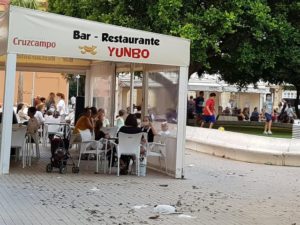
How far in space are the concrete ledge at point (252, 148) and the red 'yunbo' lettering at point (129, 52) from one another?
5.45m

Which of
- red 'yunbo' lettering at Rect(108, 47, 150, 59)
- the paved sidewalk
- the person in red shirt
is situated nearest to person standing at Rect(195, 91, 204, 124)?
the person in red shirt

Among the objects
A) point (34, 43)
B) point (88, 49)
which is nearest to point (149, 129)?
point (88, 49)

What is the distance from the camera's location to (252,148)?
1712cm

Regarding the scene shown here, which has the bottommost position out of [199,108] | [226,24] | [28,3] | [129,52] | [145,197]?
[145,197]

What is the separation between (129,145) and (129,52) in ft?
6.34

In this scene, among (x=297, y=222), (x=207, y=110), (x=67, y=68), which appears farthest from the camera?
(x=207, y=110)

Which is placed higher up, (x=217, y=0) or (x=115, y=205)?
(x=217, y=0)

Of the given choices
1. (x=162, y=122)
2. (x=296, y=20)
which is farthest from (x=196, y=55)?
(x=162, y=122)

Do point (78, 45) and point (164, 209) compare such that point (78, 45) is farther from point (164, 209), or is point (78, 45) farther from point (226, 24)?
point (226, 24)

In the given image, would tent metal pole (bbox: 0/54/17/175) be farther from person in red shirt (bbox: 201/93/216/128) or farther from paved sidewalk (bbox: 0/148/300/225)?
person in red shirt (bbox: 201/93/216/128)

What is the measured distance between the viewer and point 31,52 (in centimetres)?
1212

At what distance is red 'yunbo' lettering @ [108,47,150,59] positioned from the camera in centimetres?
1278

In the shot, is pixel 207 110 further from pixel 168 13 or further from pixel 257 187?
pixel 257 187

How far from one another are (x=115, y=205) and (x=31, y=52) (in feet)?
13.5
